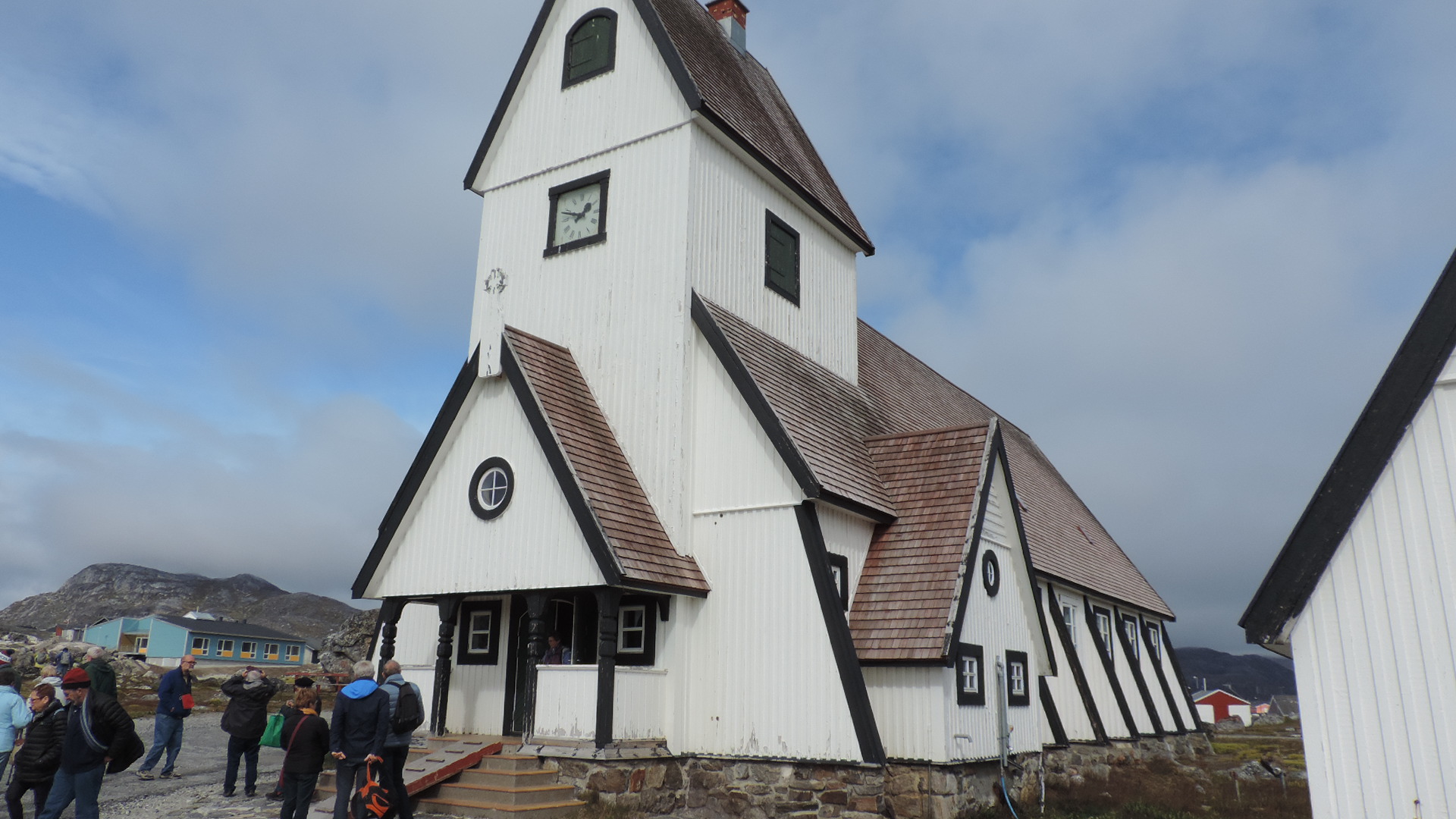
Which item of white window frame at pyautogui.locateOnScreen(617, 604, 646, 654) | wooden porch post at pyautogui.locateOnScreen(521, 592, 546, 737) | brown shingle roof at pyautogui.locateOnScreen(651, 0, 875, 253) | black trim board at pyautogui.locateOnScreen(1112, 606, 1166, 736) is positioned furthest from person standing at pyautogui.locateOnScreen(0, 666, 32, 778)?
black trim board at pyautogui.locateOnScreen(1112, 606, 1166, 736)

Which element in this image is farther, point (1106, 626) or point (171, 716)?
point (1106, 626)

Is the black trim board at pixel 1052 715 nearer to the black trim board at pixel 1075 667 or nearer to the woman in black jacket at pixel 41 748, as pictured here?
the black trim board at pixel 1075 667

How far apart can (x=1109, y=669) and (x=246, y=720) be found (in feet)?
68.3

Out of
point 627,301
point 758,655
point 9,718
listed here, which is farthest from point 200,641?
point 9,718

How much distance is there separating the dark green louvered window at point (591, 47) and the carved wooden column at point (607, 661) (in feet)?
32.7

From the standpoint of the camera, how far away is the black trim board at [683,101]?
1692 centimetres

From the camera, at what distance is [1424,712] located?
24.2ft

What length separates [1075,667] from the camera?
75.3 feet

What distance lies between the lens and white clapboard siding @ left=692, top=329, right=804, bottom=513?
1492 centimetres

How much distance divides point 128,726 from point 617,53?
13570mm

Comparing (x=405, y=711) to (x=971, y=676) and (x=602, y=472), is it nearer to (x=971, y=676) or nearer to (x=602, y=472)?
(x=602, y=472)

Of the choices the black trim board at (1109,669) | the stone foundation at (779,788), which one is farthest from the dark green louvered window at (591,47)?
the black trim board at (1109,669)

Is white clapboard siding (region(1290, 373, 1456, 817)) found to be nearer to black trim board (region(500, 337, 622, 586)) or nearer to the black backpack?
black trim board (region(500, 337, 622, 586))

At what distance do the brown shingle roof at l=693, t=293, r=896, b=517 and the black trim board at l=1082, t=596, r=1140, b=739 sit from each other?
36.8 feet
